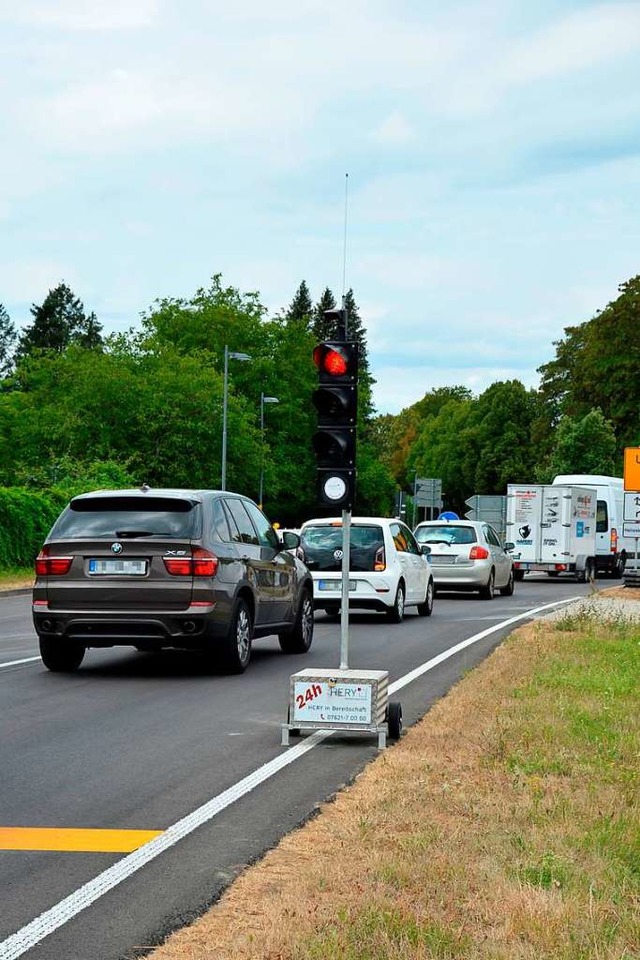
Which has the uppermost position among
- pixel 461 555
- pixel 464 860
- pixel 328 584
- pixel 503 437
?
pixel 503 437

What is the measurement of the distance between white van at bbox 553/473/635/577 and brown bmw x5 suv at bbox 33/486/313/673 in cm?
3510

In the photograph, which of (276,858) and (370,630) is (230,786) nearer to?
(276,858)

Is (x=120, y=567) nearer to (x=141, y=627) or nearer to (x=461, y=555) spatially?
(x=141, y=627)

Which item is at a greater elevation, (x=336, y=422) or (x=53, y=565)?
(x=336, y=422)

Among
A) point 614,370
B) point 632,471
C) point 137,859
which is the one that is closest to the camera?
point 137,859

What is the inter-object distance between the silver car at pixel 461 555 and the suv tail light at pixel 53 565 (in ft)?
58.8

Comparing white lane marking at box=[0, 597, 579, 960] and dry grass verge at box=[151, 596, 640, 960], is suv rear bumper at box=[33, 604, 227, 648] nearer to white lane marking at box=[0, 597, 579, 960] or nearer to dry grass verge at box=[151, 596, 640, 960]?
white lane marking at box=[0, 597, 579, 960]

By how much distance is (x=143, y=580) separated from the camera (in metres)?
14.2

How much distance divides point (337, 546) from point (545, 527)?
22.7 metres

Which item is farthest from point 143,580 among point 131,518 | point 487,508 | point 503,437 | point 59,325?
point 59,325

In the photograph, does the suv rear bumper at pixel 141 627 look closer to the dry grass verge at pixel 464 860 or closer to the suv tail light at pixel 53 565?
the suv tail light at pixel 53 565

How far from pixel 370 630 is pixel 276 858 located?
1499cm

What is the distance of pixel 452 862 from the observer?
6129mm

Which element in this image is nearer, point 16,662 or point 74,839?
point 74,839
